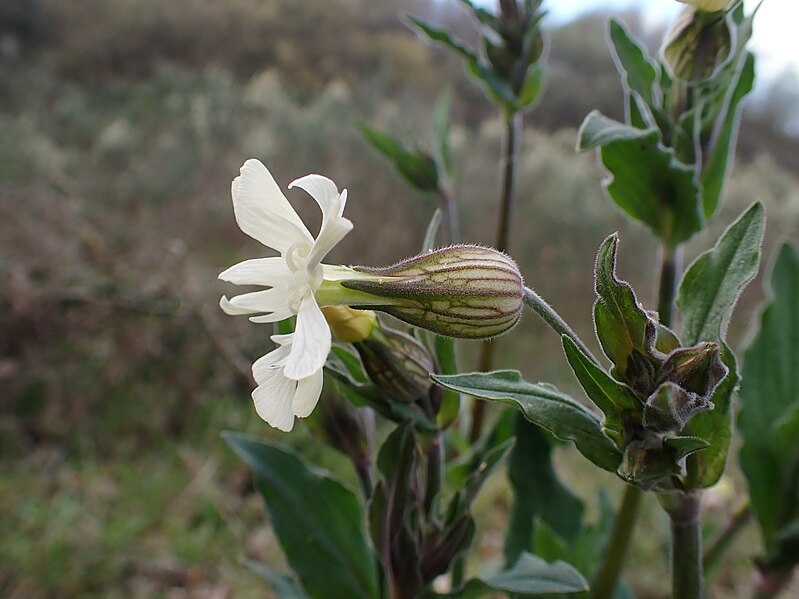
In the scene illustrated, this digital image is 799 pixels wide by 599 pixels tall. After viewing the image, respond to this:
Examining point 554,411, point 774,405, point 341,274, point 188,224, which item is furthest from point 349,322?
point 188,224

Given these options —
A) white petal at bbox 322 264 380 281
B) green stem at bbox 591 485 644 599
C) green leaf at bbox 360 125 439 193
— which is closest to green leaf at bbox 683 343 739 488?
green stem at bbox 591 485 644 599

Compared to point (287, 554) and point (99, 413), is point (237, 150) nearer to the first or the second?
point (99, 413)

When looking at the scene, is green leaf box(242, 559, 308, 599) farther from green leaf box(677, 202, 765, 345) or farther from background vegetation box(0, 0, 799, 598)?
background vegetation box(0, 0, 799, 598)

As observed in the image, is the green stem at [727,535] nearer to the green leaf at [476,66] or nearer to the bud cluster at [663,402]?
the bud cluster at [663,402]

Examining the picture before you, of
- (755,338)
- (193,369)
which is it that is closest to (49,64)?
(193,369)

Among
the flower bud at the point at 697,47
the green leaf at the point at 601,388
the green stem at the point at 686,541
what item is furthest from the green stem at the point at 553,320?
the flower bud at the point at 697,47

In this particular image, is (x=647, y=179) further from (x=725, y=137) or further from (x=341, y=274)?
(x=341, y=274)
